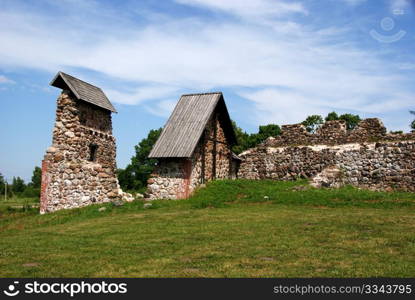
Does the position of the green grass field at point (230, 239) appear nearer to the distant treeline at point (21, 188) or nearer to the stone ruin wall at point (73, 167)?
the stone ruin wall at point (73, 167)

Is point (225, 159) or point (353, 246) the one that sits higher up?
point (225, 159)

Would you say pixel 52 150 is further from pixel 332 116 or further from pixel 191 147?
pixel 332 116

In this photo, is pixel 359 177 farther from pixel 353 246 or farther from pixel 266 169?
pixel 353 246

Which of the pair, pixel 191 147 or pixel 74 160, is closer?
pixel 191 147

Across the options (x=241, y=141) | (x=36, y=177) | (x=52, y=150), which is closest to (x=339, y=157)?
(x=52, y=150)

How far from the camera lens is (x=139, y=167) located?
203ft

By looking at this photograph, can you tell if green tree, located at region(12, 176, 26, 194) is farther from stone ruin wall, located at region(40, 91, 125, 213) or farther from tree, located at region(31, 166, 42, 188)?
stone ruin wall, located at region(40, 91, 125, 213)

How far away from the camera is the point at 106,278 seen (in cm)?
780

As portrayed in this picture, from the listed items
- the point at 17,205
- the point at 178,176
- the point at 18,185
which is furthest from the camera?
the point at 18,185

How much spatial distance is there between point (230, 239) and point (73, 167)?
45.0ft

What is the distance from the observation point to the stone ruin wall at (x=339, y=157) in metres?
23.4

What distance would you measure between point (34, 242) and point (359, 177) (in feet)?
60.6

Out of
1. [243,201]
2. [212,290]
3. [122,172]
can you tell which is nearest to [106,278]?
[212,290]

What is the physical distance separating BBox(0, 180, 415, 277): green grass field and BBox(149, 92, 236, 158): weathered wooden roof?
3215 mm
